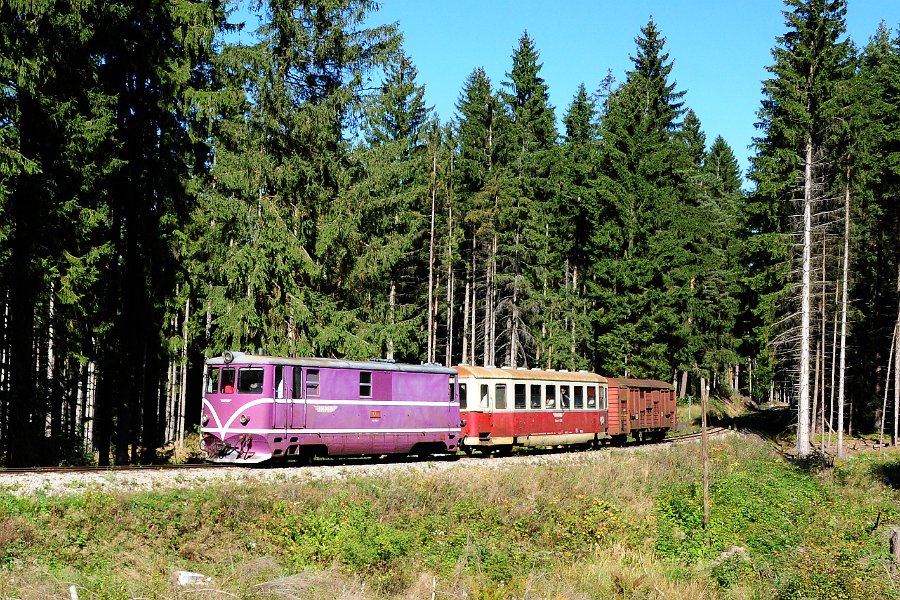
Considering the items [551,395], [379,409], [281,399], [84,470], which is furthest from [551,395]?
[84,470]

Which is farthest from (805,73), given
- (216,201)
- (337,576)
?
(337,576)

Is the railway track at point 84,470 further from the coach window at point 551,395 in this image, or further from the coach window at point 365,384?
the coach window at point 551,395

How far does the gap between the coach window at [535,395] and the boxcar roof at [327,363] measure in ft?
16.2

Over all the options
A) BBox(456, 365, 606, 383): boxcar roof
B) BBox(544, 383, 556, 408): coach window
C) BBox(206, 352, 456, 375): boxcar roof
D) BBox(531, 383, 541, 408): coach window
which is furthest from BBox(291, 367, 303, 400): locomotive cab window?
BBox(544, 383, 556, 408): coach window

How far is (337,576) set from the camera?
523 inches

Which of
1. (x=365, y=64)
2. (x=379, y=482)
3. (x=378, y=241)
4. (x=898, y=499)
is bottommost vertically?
(x=898, y=499)

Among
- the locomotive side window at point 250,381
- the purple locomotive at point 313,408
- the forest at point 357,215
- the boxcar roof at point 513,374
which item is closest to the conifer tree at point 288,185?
the forest at point 357,215

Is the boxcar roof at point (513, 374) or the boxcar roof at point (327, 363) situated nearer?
the boxcar roof at point (327, 363)

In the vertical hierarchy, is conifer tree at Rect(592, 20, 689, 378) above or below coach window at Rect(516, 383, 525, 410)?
above

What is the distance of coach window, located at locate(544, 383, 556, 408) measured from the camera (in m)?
28.0

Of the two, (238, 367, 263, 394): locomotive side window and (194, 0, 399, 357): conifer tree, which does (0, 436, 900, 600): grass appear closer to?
(238, 367, 263, 394): locomotive side window

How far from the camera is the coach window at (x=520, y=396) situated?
26.1 m

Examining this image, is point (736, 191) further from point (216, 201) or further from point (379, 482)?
point (379, 482)

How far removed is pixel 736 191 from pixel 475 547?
67.9 metres
